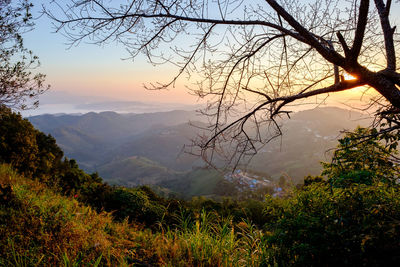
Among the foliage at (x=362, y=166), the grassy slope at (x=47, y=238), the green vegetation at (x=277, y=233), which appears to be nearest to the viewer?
the green vegetation at (x=277, y=233)

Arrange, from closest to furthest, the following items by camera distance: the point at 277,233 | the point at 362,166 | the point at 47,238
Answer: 1. the point at 277,233
2. the point at 47,238
3. the point at 362,166

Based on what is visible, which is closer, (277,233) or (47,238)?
(277,233)

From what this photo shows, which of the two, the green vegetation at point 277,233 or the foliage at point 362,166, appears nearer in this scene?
the green vegetation at point 277,233

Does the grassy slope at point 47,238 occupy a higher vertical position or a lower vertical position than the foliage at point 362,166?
lower

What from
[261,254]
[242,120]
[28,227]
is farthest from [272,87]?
[28,227]

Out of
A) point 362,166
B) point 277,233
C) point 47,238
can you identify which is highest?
point 362,166

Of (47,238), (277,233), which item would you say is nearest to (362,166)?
(277,233)

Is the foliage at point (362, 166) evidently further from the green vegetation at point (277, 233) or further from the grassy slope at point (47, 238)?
the grassy slope at point (47, 238)

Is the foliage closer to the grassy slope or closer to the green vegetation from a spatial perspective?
the green vegetation

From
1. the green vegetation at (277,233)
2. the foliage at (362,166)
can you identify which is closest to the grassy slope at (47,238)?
the green vegetation at (277,233)

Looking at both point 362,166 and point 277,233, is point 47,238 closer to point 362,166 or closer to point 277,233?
point 277,233

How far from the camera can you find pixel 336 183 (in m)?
2.39

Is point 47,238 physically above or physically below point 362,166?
below

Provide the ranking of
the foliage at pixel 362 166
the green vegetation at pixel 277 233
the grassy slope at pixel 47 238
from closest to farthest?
the green vegetation at pixel 277 233
the foliage at pixel 362 166
the grassy slope at pixel 47 238
